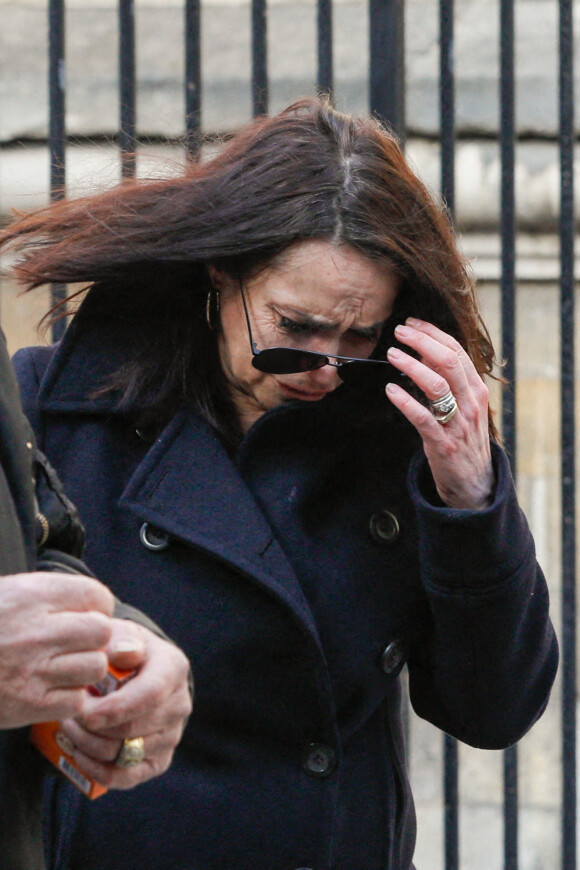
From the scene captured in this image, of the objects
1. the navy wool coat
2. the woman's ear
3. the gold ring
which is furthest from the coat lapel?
the gold ring

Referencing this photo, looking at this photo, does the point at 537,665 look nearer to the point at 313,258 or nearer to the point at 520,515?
the point at 520,515

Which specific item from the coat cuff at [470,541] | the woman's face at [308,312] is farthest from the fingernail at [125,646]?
the woman's face at [308,312]

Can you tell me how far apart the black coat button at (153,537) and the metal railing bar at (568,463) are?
1.15 m

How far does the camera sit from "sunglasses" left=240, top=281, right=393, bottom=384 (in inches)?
71.2

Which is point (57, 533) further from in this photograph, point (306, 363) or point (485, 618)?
point (485, 618)

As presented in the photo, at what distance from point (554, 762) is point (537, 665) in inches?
91.0

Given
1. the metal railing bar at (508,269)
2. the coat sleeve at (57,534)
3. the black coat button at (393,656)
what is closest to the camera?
the coat sleeve at (57,534)

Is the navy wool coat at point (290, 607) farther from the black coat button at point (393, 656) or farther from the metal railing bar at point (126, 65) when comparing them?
the metal railing bar at point (126, 65)

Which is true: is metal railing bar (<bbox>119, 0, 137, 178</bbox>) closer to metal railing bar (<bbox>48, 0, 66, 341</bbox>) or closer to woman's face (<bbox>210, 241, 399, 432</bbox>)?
metal railing bar (<bbox>48, 0, 66, 341</bbox>)

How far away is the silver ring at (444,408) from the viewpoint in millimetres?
1769

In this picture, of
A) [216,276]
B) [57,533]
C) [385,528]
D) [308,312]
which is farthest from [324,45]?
[57,533]

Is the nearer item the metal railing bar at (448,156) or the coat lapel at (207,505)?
the coat lapel at (207,505)

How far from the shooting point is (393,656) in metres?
1.84

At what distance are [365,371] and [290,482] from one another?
0.20 metres
